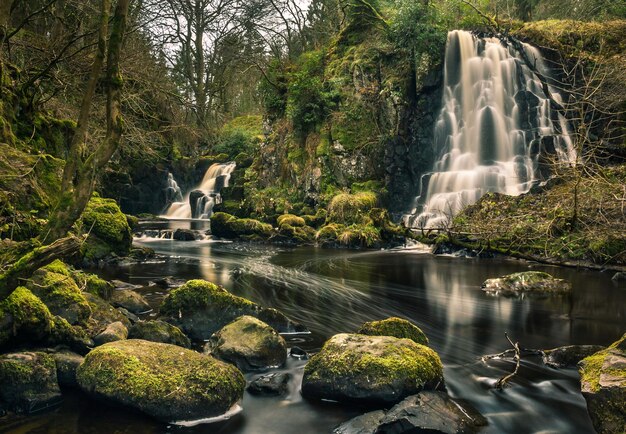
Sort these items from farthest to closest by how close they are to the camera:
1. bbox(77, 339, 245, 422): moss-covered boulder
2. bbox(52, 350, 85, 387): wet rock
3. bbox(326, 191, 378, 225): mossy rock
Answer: bbox(326, 191, 378, 225): mossy rock < bbox(52, 350, 85, 387): wet rock < bbox(77, 339, 245, 422): moss-covered boulder

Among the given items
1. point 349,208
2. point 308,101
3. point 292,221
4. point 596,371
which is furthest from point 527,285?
point 308,101

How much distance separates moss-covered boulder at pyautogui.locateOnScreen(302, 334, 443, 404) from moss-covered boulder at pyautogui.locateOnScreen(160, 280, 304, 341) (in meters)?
2.34

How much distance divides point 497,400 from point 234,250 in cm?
1442

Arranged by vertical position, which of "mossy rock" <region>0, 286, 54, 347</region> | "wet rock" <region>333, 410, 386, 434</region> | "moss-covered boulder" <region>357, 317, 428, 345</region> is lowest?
"wet rock" <region>333, 410, 386, 434</region>

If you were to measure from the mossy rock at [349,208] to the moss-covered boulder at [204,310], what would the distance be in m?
13.4

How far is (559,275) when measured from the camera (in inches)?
491

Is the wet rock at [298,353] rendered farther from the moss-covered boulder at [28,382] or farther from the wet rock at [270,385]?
the moss-covered boulder at [28,382]

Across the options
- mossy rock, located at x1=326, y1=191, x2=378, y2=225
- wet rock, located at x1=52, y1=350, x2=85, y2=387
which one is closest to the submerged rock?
wet rock, located at x1=52, y1=350, x2=85, y2=387

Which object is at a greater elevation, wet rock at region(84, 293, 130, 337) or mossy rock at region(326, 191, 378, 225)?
mossy rock at region(326, 191, 378, 225)

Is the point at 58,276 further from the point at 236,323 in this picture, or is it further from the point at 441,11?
the point at 441,11

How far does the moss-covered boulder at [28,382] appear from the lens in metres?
4.48

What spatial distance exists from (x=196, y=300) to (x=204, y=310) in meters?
0.21

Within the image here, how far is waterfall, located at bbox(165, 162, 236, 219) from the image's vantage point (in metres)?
29.7

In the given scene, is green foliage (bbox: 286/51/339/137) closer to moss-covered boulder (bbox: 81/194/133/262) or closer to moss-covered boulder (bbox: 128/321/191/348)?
moss-covered boulder (bbox: 81/194/133/262)
